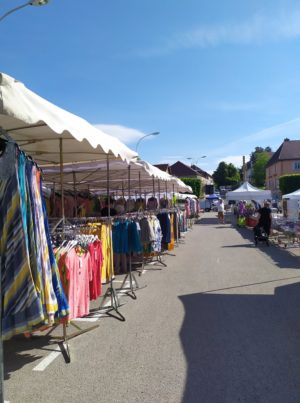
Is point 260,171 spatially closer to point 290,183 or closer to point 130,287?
point 290,183

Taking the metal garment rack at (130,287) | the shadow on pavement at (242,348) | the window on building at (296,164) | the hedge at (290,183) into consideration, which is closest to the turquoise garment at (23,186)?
the shadow on pavement at (242,348)

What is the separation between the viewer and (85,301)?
535 centimetres

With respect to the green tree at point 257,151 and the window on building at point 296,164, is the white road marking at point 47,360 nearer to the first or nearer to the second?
the window on building at point 296,164

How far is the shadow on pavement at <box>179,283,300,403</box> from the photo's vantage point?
389cm

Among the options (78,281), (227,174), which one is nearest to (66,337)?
(78,281)

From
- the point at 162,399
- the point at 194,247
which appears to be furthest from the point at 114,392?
the point at 194,247

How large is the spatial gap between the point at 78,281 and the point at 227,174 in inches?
4241

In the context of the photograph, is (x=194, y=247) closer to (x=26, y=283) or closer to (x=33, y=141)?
(x=33, y=141)

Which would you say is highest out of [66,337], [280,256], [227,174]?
[227,174]

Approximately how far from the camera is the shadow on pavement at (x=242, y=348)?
3.89 metres

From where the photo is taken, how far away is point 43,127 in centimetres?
465

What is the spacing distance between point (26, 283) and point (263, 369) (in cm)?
270

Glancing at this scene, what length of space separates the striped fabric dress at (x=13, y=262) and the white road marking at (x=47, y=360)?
41.7 inches

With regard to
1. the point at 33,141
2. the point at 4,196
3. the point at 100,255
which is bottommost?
the point at 100,255
